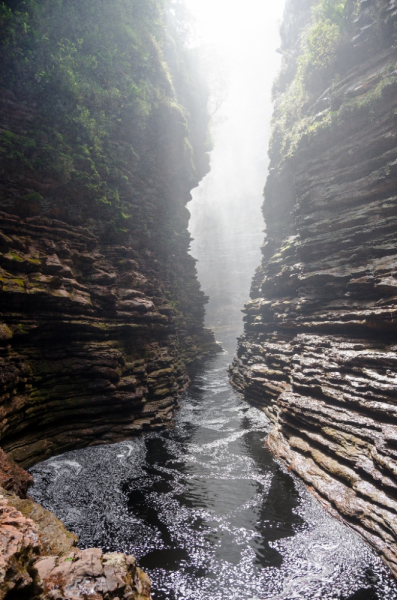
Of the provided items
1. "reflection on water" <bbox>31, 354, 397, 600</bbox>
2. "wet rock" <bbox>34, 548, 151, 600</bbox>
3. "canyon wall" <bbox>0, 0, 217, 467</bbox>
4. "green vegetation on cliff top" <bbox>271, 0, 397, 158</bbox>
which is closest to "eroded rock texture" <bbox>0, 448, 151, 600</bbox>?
"wet rock" <bbox>34, 548, 151, 600</bbox>

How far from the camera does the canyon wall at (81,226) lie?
12.8m

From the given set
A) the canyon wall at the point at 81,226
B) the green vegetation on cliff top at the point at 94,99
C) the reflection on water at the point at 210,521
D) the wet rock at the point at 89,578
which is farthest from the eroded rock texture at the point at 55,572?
the green vegetation on cliff top at the point at 94,99

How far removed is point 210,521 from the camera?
902cm

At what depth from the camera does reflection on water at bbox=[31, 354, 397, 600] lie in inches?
269

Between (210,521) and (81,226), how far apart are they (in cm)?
1654

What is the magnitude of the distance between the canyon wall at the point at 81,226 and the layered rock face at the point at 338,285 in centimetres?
824

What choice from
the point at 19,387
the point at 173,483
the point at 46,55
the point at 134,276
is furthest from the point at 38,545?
the point at 46,55

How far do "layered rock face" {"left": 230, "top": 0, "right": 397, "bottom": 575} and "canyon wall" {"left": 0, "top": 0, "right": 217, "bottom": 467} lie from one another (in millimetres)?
8243

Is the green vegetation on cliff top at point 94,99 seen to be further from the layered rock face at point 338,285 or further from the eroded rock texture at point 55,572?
the eroded rock texture at point 55,572

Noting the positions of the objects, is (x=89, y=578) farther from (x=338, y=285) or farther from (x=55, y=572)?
(x=338, y=285)

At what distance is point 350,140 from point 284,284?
1138 centimetres

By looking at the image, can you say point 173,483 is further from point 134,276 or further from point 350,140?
point 350,140

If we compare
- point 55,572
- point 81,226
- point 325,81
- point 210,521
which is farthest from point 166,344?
point 325,81

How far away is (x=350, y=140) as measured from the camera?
804 inches
